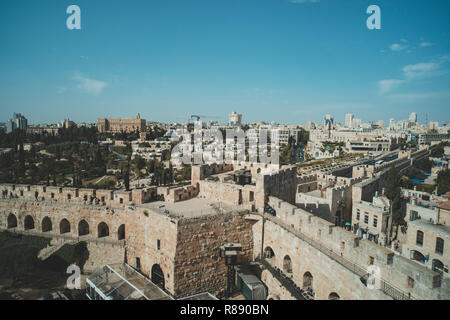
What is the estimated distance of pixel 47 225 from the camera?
534 inches

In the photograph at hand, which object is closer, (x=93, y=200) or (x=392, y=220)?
(x=93, y=200)

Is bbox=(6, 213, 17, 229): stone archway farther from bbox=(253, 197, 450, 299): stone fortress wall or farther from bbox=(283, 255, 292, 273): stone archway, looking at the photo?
bbox=(283, 255, 292, 273): stone archway

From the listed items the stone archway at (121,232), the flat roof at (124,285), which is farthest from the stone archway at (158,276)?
the stone archway at (121,232)

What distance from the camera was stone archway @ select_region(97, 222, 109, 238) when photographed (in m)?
12.6

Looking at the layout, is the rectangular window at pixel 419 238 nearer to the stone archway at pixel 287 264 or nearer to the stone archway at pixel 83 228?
the stone archway at pixel 287 264

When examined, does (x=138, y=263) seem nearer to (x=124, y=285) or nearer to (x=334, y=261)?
(x=124, y=285)

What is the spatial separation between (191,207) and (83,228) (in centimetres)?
595

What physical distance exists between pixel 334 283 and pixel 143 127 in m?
102

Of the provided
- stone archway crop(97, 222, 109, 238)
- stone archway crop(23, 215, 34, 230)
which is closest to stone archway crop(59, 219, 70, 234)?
stone archway crop(97, 222, 109, 238)

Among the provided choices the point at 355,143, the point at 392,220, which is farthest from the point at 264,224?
the point at 355,143

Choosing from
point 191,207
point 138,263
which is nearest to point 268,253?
point 191,207

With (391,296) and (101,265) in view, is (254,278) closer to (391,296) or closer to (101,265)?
(391,296)

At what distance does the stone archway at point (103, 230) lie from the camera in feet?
41.3

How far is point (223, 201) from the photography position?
1119 cm
